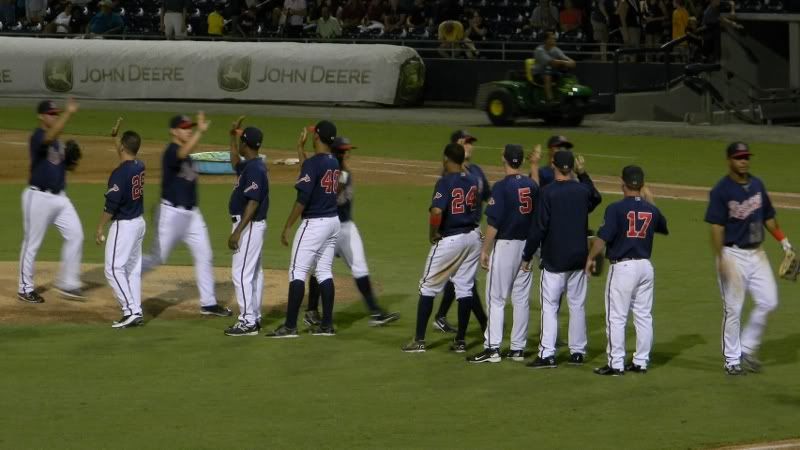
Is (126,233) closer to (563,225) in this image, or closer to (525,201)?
(525,201)

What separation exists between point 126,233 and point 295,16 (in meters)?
25.7

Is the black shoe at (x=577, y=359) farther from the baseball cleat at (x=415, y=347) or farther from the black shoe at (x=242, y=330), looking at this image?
the black shoe at (x=242, y=330)

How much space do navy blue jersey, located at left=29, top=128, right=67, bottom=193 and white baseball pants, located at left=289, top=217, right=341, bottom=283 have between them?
9.72 feet

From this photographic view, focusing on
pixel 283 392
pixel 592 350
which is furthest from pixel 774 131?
pixel 283 392

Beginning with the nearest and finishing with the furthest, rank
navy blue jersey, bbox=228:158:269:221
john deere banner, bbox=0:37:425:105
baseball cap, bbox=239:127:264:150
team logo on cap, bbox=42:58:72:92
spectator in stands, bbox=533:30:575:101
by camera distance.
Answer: navy blue jersey, bbox=228:158:269:221 → baseball cap, bbox=239:127:264:150 → spectator in stands, bbox=533:30:575:101 → john deere banner, bbox=0:37:425:105 → team logo on cap, bbox=42:58:72:92

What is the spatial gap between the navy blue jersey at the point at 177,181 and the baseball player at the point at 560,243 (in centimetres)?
366

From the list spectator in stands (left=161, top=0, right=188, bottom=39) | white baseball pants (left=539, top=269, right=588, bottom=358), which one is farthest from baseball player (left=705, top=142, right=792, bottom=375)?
spectator in stands (left=161, top=0, right=188, bottom=39)

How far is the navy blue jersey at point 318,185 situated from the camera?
1247 centimetres

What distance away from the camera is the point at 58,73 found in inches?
1476

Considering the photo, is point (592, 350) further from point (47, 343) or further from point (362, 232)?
point (362, 232)

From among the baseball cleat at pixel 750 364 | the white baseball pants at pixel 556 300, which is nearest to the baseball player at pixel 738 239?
the baseball cleat at pixel 750 364

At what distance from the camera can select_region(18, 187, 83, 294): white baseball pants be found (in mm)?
14188

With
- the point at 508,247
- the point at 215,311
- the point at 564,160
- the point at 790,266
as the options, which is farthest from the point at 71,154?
the point at 790,266

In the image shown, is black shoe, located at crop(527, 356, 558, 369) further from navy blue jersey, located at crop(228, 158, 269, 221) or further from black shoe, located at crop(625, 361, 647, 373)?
navy blue jersey, located at crop(228, 158, 269, 221)
